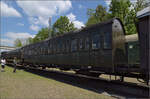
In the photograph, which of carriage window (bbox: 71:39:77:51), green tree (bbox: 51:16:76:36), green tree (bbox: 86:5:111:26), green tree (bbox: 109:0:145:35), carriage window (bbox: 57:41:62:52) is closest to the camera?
carriage window (bbox: 71:39:77:51)

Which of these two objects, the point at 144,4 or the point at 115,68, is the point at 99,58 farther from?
the point at 144,4

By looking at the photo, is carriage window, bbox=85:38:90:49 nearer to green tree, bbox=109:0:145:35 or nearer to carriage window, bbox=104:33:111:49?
carriage window, bbox=104:33:111:49

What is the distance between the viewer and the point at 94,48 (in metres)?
7.32

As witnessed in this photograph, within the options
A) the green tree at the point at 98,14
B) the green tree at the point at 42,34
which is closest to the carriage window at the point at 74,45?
the green tree at the point at 98,14

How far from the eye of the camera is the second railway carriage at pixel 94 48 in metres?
6.52

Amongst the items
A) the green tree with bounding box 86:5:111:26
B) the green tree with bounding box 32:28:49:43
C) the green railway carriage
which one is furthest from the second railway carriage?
the green tree with bounding box 32:28:49:43

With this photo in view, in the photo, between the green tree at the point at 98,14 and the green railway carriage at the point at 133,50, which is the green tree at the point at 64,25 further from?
the green railway carriage at the point at 133,50

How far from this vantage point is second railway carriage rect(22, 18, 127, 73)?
257 inches

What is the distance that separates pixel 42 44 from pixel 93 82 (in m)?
7.78

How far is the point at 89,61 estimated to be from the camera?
7.45m

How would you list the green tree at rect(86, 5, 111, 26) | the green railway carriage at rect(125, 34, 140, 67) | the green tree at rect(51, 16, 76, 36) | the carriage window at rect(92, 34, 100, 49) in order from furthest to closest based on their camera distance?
the green tree at rect(51, 16, 76, 36), the green tree at rect(86, 5, 111, 26), the carriage window at rect(92, 34, 100, 49), the green railway carriage at rect(125, 34, 140, 67)

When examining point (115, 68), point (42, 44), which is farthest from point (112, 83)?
point (42, 44)

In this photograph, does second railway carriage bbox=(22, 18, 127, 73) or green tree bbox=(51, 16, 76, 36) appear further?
green tree bbox=(51, 16, 76, 36)

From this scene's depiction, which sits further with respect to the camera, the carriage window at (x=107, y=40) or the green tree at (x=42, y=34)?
the green tree at (x=42, y=34)
